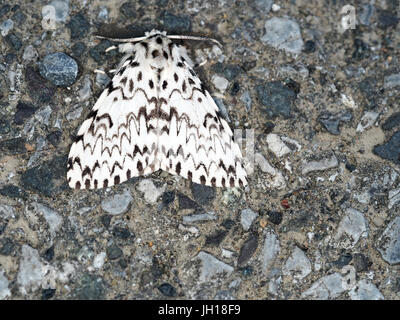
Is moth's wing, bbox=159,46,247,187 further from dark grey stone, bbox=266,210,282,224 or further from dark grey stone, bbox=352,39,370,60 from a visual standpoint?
dark grey stone, bbox=352,39,370,60

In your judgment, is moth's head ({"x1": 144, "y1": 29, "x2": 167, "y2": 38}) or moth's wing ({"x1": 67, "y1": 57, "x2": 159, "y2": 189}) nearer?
moth's wing ({"x1": 67, "y1": 57, "x2": 159, "y2": 189})

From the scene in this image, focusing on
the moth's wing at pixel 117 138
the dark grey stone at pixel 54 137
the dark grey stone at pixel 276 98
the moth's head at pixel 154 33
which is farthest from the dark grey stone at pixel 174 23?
the dark grey stone at pixel 54 137

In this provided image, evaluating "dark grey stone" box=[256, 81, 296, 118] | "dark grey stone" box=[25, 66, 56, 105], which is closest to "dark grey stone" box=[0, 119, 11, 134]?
"dark grey stone" box=[25, 66, 56, 105]

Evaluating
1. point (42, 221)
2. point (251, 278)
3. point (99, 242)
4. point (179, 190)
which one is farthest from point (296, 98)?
point (42, 221)

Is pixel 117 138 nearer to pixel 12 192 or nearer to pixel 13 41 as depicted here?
pixel 12 192

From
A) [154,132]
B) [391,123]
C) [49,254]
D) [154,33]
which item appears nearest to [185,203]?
[154,132]

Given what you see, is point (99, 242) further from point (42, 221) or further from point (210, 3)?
point (210, 3)
